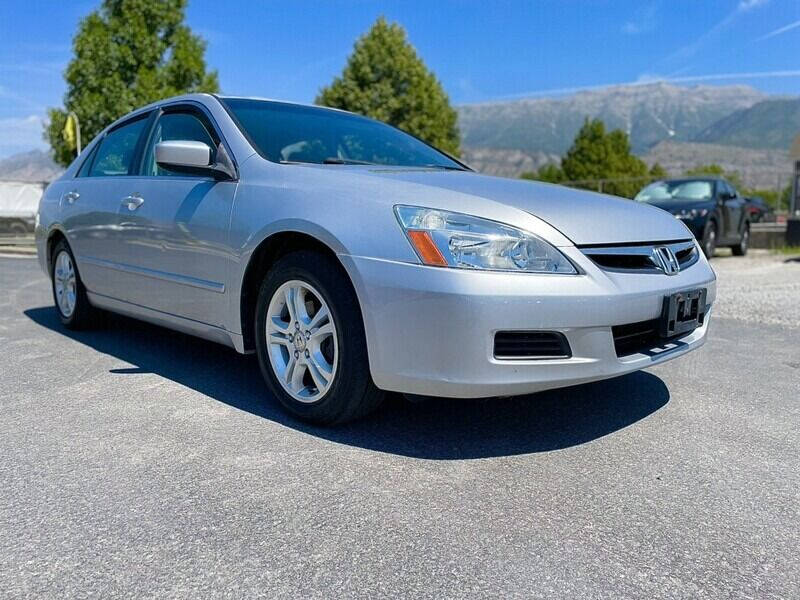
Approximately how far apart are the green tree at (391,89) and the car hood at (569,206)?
30.2 metres

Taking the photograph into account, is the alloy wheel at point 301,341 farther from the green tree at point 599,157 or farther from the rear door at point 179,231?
the green tree at point 599,157

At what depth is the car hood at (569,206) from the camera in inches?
105

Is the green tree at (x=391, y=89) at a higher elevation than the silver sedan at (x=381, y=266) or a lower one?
higher

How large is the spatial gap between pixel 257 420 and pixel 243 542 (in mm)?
1081

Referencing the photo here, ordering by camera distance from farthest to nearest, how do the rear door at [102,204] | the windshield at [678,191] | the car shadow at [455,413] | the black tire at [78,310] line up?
the windshield at [678,191] < the black tire at [78,310] < the rear door at [102,204] < the car shadow at [455,413]

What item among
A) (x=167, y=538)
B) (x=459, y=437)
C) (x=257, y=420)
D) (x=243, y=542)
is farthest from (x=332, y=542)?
(x=257, y=420)

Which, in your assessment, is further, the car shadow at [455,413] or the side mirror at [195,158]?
the side mirror at [195,158]

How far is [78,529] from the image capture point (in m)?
2.04

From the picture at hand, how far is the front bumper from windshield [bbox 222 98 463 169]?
3.47ft

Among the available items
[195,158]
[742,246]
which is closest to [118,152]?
[195,158]

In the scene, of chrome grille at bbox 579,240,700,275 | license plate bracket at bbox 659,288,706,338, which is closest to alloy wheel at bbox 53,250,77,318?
chrome grille at bbox 579,240,700,275

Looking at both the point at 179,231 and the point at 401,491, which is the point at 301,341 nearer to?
the point at 401,491

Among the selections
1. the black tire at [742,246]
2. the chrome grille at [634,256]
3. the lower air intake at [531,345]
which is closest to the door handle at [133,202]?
the lower air intake at [531,345]

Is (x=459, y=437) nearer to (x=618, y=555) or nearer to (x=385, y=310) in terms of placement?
(x=385, y=310)
